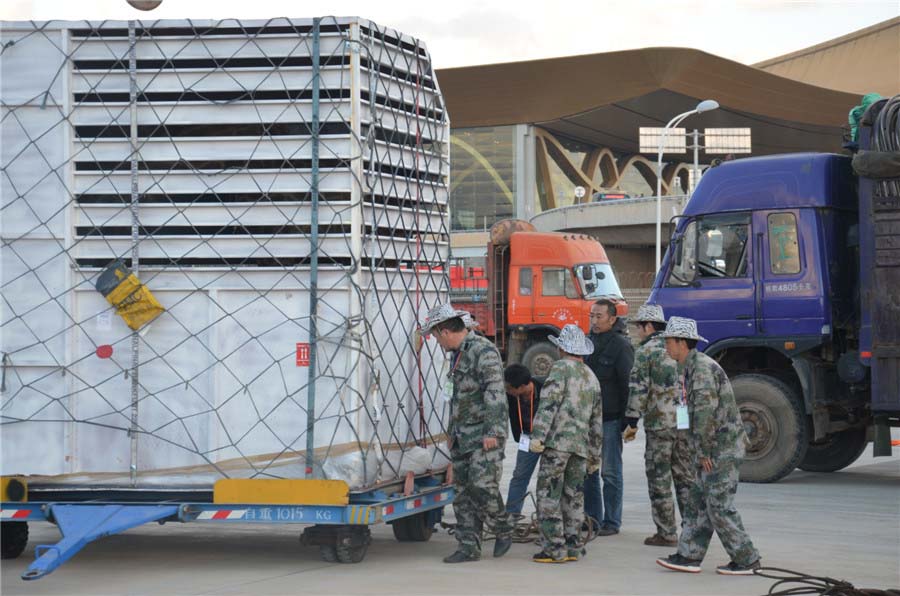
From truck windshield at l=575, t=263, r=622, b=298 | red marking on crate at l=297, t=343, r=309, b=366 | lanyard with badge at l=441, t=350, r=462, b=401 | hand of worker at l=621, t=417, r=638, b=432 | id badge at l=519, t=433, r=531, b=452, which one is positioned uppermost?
truck windshield at l=575, t=263, r=622, b=298

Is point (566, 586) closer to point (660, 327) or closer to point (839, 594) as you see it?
point (839, 594)

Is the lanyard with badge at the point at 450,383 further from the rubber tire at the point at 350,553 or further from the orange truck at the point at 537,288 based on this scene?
the orange truck at the point at 537,288

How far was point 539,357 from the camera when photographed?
994 inches

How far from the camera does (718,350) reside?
13867 mm

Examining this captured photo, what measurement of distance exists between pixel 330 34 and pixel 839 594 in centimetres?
495

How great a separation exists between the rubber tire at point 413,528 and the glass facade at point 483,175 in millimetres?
66893

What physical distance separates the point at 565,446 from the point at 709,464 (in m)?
1.04

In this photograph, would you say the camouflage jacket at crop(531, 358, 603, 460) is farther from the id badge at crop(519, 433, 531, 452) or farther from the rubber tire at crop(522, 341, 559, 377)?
the rubber tire at crop(522, 341, 559, 377)

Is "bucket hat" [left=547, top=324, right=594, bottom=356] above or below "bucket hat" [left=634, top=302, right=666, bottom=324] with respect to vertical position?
below

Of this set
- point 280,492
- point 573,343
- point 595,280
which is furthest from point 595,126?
point 280,492

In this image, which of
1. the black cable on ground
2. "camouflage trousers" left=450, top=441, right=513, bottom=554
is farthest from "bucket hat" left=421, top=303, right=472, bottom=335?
the black cable on ground

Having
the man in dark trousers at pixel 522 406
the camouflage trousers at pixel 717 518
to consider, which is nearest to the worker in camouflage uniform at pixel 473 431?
the man in dark trousers at pixel 522 406

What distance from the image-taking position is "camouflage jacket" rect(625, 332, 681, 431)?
385 inches

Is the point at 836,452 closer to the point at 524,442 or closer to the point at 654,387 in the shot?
the point at 654,387
